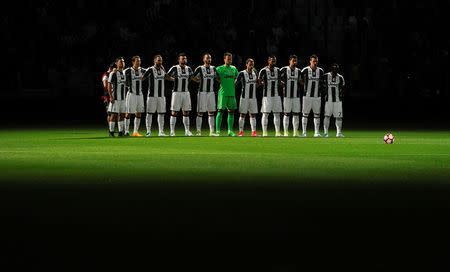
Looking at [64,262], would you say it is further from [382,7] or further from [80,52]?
[382,7]

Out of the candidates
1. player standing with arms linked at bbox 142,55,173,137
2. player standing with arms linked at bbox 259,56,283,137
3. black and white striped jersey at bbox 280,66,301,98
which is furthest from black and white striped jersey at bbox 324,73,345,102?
player standing with arms linked at bbox 142,55,173,137

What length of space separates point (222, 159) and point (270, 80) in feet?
27.4

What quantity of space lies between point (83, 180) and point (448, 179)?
5311 millimetres

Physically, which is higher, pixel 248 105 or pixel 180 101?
pixel 180 101

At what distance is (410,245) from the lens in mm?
7582

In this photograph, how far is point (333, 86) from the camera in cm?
2428

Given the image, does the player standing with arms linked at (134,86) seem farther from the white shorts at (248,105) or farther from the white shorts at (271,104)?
the white shorts at (271,104)

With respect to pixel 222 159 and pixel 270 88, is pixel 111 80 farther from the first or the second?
pixel 222 159

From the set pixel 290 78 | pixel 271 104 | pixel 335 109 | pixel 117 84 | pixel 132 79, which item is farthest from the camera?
pixel 271 104

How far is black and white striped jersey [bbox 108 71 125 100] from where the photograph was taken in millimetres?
23516

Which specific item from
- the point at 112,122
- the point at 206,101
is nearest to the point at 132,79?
the point at 112,122

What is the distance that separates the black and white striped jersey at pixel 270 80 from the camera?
24.5 m

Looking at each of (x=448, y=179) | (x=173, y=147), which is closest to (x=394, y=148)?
(x=173, y=147)

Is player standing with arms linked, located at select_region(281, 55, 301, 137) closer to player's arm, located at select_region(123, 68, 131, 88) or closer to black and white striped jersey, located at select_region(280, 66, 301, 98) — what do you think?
black and white striped jersey, located at select_region(280, 66, 301, 98)
